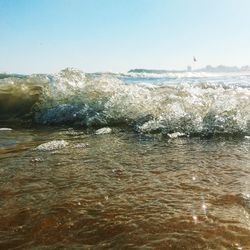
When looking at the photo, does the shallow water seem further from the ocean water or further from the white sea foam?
the white sea foam

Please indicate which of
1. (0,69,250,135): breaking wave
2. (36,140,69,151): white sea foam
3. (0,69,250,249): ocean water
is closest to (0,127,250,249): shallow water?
(0,69,250,249): ocean water

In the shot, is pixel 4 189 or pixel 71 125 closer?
pixel 4 189

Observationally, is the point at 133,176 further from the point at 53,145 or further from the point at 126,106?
the point at 126,106

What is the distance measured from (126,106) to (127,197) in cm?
466

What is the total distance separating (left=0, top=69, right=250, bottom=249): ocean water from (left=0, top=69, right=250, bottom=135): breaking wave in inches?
1.0

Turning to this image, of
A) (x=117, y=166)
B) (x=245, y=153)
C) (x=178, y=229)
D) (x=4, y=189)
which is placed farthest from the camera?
(x=245, y=153)

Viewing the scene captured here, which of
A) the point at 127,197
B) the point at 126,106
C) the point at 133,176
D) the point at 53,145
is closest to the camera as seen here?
the point at 127,197

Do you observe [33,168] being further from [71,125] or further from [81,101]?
[81,101]

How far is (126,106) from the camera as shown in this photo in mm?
7480

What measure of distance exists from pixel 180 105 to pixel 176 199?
4.18m

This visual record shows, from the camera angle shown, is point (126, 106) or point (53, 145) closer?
point (53, 145)

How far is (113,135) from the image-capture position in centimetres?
604

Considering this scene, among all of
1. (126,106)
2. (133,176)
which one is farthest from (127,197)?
(126,106)

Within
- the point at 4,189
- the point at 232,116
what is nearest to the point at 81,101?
the point at 232,116
